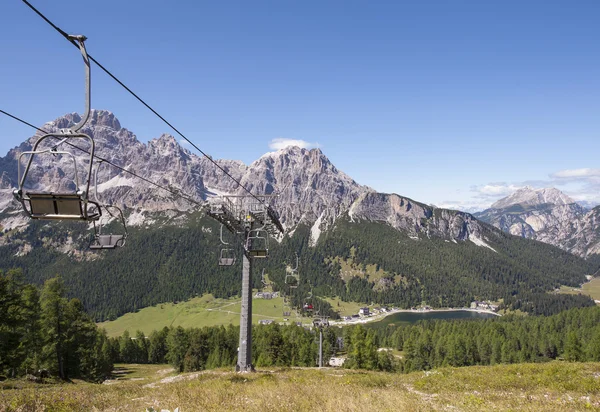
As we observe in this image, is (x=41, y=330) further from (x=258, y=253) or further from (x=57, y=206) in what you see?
(x=57, y=206)

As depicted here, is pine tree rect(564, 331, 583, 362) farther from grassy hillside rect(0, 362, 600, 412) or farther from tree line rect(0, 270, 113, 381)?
tree line rect(0, 270, 113, 381)

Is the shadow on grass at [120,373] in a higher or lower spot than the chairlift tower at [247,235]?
lower

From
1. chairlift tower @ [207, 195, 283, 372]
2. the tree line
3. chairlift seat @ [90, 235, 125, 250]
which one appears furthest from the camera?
the tree line

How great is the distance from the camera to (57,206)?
829 centimetres

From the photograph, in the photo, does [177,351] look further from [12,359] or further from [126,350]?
[12,359]

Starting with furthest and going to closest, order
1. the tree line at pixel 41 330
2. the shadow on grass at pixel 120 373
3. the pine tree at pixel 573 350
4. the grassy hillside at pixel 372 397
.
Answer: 1. the pine tree at pixel 573 350
2. the shadow on grass at pixel 120 373
3. the tree line at pixel 41 330
4. the grassy hillside at pixel 372 397

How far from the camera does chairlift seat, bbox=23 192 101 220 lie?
808cm

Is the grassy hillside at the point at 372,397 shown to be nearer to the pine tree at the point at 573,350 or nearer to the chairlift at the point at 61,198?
the chairlift at the point at 61,198

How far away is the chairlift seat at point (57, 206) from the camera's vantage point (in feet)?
26.5

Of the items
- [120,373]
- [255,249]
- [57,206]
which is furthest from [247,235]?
[120,373]

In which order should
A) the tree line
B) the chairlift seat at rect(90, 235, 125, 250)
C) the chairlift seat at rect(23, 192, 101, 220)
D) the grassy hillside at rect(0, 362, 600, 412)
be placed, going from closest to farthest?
the chairlift seat at rect(23, 192, 101, 220), the chairlift seat at rect(90, 235, 125, 250), the grassy hillside at rect(0, 362, 600, 412), the tree line

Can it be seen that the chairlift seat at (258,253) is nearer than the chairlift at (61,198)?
No

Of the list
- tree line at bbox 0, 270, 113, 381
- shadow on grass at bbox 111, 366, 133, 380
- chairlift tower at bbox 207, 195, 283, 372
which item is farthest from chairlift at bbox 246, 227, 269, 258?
shadow on grass at bbox 111, 366, 133, 380

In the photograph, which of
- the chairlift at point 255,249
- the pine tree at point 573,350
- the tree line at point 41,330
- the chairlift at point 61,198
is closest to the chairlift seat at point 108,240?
the chairlift at point 61,198
